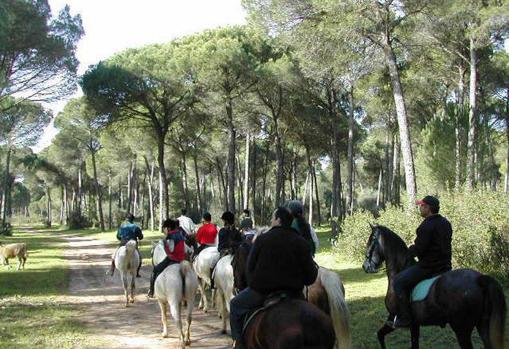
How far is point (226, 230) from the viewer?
31.8ft

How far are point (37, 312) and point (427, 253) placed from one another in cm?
795

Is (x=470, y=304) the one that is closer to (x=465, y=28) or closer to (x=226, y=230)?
(x=226, y=230)

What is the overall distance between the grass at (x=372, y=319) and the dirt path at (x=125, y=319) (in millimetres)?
2138

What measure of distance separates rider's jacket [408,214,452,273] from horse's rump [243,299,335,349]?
2603 millimetres

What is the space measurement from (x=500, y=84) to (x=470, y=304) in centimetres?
2757

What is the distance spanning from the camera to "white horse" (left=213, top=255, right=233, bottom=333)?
8.71 meters

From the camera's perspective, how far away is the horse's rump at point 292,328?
12.1 feet

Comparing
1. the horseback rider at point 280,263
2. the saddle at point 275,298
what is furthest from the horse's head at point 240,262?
the saddle at point 275,298

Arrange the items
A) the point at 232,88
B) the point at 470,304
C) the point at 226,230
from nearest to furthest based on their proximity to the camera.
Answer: the point at 470,304 < the point at 226,230 < the point at 232,88

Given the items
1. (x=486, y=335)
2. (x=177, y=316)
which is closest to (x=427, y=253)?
(x=486, y=335)

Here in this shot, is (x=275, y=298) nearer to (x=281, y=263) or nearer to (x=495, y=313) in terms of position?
(x=281, y=263)

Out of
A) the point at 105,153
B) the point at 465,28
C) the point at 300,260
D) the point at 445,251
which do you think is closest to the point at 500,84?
the point at 465,28

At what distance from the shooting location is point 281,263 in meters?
4.28

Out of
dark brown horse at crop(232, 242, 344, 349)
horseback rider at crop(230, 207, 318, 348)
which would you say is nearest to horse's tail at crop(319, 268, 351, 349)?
horseback rider at crop(230, 207, 318, 348)
